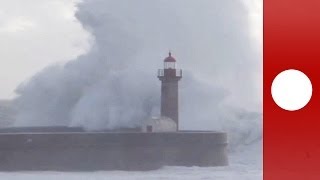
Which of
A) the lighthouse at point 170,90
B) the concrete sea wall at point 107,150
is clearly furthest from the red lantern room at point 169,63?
the concrete sea wall at point 107,150

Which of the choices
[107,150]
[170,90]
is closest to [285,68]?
[107,150]

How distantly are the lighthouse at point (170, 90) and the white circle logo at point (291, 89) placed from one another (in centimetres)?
430

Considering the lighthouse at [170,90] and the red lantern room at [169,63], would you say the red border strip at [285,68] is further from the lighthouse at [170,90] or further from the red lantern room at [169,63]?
the lighthouse at [170,90]

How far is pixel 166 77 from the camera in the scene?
18.5 ft

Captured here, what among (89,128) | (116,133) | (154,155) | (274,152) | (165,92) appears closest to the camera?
(274,152)

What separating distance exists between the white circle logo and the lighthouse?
14.1 ft

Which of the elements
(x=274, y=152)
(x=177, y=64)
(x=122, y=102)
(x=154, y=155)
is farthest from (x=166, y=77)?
(x=274, y=152)

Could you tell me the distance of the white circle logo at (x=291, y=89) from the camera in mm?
999

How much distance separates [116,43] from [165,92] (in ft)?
2.55

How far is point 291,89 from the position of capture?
1003 mm

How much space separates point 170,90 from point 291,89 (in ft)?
16.0

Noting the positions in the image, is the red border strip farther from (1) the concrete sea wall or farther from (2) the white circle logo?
(1) the concrete sea wall

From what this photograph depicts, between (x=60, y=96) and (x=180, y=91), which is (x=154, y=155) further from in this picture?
(x=60, y=96)

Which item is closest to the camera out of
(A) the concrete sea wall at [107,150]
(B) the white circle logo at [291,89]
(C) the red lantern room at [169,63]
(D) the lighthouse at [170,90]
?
(B) the white circle logo at [291,89]
